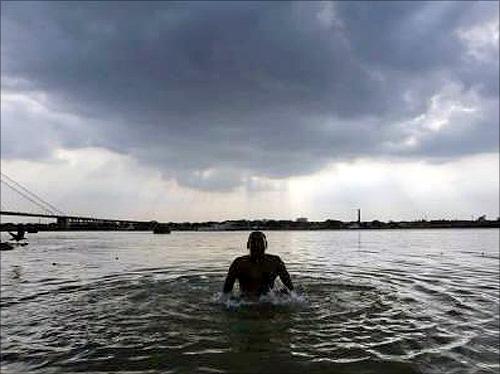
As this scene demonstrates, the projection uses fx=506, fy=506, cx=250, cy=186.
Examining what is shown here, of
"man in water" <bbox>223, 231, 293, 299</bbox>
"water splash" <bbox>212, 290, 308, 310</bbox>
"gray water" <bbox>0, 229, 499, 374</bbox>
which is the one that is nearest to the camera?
"gray water" <bbox>0, 229, 499, 374</bbox>

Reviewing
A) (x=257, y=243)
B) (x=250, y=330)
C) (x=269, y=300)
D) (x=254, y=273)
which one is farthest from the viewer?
(x=254, y=273)

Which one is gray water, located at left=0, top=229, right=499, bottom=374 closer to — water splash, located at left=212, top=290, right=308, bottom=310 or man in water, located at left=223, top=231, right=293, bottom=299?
water splash, located at left=212, top=290, right=308, bottom=310

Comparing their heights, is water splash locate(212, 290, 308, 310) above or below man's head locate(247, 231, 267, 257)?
below

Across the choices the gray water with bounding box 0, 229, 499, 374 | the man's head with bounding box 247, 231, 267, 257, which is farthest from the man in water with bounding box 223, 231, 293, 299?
the gray water with bounding box 0, 229, 499, 374

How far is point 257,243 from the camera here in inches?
455

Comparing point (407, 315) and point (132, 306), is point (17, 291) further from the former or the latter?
point (407, 315)

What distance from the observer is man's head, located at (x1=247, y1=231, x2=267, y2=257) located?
37.8ft

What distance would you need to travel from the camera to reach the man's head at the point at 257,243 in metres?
11.5

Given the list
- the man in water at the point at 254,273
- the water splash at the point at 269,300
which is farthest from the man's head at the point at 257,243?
the water splash at the point at 269,300

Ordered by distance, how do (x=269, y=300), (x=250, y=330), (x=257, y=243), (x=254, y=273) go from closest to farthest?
1. (x=250, y=330)
2. (x=257, y=243)
3. (x=269, y=300)
4. (x=254, y=273)

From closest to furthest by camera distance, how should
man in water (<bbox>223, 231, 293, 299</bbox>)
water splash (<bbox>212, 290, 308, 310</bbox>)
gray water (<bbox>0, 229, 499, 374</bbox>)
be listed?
gray water (<bbox>0, 229, 499, 374</bbox>) → water splash (<bbox>212, 290, 308, 310</bbox>) → man in water (<bbox>223, 231, 293, 299</bbox>)

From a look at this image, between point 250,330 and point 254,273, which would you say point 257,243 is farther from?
point 250,330

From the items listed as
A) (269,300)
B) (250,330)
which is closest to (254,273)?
(269,300)

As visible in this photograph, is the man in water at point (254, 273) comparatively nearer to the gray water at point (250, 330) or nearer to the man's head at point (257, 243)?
the man's head at point (257, 243)
